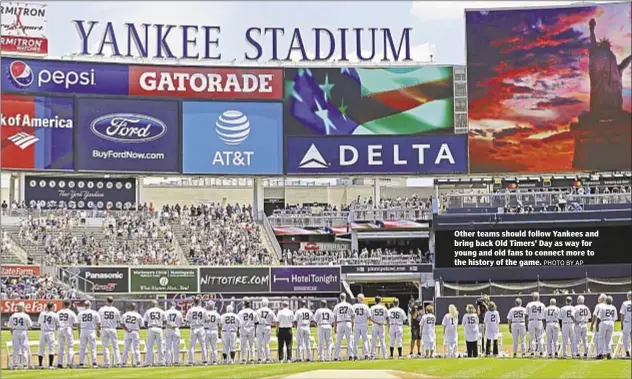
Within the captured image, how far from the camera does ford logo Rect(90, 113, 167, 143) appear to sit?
5809 cm

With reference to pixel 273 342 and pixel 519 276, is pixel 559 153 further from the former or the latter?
pixel 273 342

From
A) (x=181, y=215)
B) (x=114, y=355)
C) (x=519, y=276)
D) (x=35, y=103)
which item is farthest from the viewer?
(x=181, y=215)

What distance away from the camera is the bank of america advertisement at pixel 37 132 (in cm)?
5622

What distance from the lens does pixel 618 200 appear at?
54.0 metres

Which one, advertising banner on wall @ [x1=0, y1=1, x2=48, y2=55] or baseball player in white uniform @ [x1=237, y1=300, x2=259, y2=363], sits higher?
advertising banner on wall @ [x1=0, y1=1, x2=48, y2=55]

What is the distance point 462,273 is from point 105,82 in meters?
20.8

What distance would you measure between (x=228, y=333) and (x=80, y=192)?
32335 mm

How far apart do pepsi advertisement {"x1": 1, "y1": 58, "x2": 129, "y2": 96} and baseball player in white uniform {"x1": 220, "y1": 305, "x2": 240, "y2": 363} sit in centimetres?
3145

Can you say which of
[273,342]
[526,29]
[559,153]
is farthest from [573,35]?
[273,342]

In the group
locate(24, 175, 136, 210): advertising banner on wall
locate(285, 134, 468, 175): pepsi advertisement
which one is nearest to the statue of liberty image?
locate(285, 134, 468, 175): pepsi advertisement

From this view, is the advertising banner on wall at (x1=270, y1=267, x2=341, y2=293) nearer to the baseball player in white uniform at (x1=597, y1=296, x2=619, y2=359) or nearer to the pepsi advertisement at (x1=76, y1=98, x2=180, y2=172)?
the pepsi advertisement at (x1=76, y1=98, x2=180, y2=172)

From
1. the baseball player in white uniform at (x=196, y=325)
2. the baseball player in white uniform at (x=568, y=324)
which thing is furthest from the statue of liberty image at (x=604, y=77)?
the baseball player in white uniform at (x=196, y=325)

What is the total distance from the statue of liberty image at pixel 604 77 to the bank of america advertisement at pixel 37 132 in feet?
88.2

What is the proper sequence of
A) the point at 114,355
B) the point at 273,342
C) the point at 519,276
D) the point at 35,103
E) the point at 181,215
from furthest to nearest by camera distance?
the point at 181,215, the point at 35,103, the point at 519,276, the point at 273,342, the point at 114,355
